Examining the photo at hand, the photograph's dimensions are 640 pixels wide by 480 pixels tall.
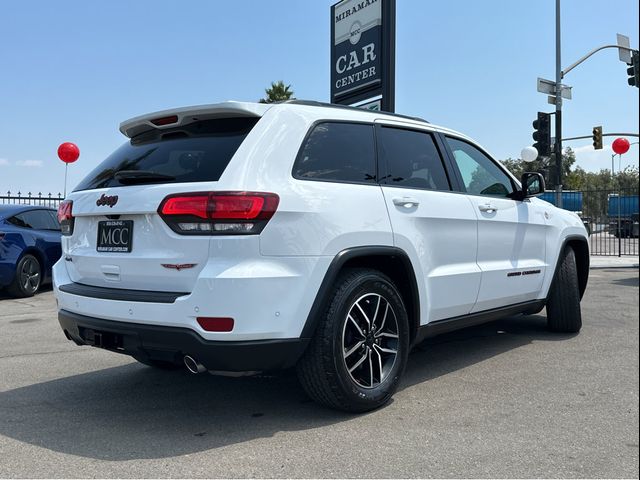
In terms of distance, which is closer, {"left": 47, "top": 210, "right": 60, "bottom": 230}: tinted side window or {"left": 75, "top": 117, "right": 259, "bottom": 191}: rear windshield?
{"left": 75, "top": 117, "right": 259, "bottom": 191}: rear windshield

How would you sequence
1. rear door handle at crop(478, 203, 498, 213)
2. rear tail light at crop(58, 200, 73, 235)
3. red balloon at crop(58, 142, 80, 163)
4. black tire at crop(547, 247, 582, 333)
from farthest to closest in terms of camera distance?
red balloon at crop(58, 142, 80, 163) < black tire at crop(547, 247, 582, 333) < rear door handle at crop(478, 203, 498, 213) < rear tail light at crop(58, 200, 73, 235)

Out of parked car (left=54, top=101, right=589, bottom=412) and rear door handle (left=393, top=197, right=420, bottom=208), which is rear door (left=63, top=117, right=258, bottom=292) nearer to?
parked car (left=54, top=101, right=589, bottom=412)

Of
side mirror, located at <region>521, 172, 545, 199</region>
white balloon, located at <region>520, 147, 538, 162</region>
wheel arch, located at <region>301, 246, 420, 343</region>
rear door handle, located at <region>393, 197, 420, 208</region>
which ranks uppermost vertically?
white balloon, located at <region>520, 147, 538, 162</region>

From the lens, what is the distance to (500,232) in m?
4.56

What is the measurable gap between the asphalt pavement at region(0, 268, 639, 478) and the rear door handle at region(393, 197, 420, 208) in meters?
1.26

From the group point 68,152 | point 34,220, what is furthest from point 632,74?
point 68,152

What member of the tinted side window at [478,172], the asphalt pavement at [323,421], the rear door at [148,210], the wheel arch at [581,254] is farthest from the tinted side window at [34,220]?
the wheel arch at [581,254]

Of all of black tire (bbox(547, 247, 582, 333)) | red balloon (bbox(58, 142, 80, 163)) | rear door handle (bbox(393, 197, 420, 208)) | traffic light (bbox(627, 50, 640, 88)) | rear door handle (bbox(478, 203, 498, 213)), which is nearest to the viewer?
traffic light (bbox(627, 50, 640, 88))

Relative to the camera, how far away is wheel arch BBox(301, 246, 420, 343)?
122 inches

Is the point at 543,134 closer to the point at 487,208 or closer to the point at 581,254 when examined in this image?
the point at 581,254

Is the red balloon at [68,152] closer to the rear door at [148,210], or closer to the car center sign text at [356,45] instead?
the car center sign text at [356,45]

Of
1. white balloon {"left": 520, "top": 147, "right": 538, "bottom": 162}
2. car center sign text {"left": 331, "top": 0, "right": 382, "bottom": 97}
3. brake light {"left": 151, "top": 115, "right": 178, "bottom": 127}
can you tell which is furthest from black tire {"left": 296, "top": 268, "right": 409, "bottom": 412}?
white balloon {"left": 520, "top": 147, "right": 538, "bottom": 162}

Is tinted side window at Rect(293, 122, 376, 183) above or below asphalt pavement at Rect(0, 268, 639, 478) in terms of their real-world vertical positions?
above

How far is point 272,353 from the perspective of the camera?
2969 mm
